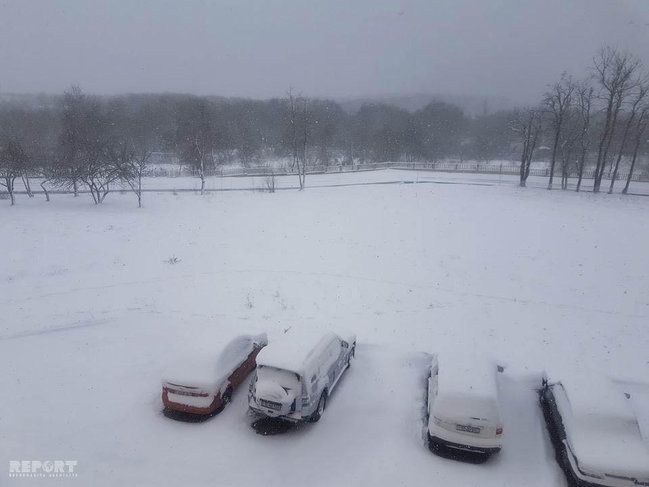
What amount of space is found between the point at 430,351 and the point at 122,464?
29.7ft

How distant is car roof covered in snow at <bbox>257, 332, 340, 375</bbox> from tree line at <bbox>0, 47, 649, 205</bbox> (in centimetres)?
3163

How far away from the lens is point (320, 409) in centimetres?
965

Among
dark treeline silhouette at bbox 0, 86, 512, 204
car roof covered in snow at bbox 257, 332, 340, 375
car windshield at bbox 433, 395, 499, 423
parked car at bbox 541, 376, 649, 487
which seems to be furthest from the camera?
dark treeline silhouette at bbox 0, 86, 512, 204

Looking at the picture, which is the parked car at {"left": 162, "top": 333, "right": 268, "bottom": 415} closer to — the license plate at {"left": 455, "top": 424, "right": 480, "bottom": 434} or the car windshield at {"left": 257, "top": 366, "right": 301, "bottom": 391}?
the car windshield at {"left": 257, "top": 366, "right": 301, "bottom": 391}

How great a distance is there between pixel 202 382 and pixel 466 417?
19.4ft

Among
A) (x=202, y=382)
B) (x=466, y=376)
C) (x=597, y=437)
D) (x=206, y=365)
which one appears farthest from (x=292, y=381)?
(x=597, y=437)

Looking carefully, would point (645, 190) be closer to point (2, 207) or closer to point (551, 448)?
point (551, 448)

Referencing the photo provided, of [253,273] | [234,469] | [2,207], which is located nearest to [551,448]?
[234,469]

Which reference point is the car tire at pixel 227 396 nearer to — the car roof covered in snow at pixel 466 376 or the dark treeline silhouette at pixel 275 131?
the car roof covered in snow at pixel 466 376

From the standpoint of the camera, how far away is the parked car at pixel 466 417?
26.7 ft

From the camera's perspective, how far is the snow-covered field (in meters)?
8.49

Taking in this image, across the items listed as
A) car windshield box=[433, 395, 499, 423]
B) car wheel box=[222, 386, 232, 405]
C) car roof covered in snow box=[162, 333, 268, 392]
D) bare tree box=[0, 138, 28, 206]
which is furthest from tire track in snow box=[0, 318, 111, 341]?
bare tree box=[0, 138, 28, 206]

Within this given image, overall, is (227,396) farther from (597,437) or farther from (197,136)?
(197,136)

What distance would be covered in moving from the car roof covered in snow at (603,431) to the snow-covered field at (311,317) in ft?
3.00
